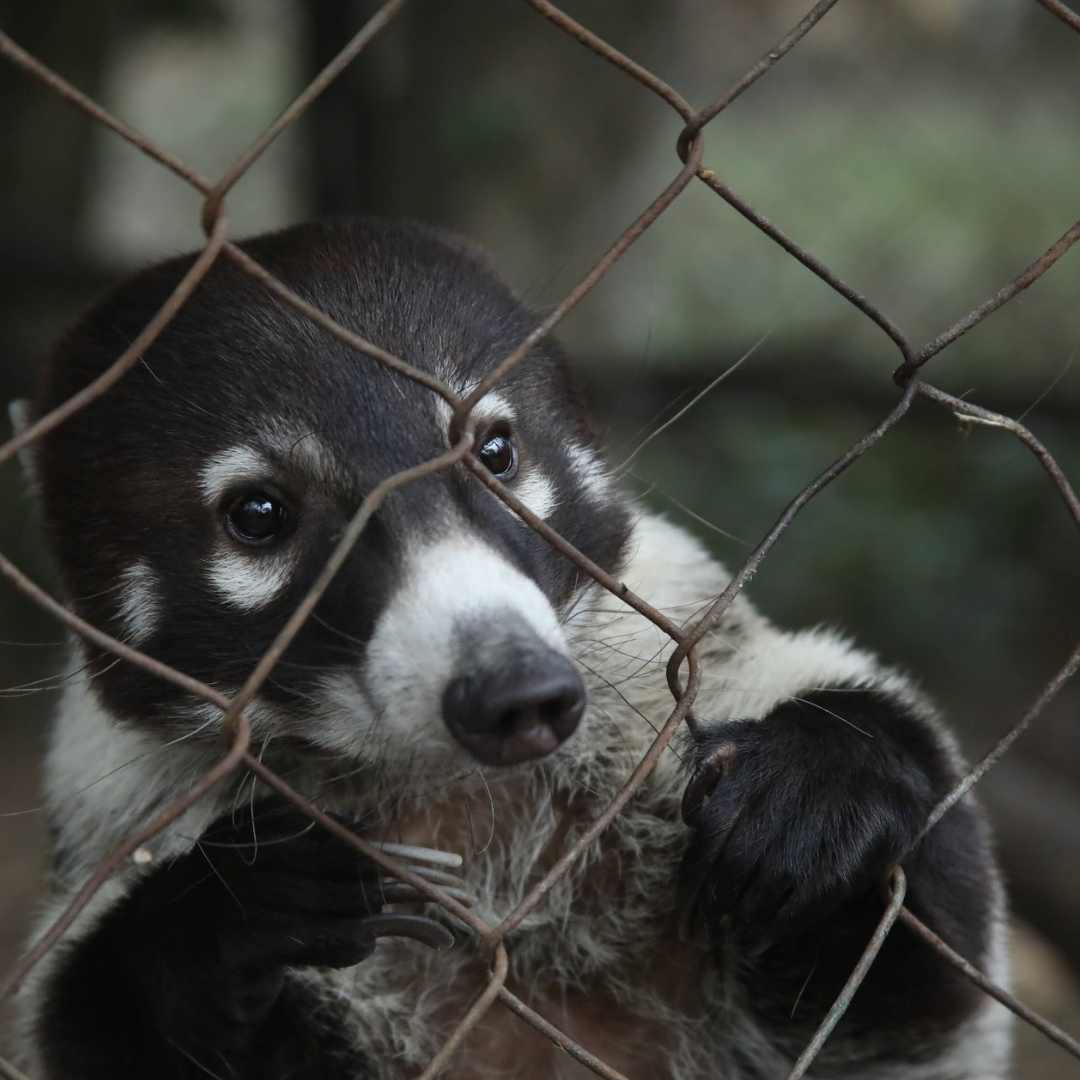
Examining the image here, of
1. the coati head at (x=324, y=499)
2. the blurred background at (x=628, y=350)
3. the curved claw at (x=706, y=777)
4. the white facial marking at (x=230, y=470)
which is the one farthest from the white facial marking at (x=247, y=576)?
the blurred background at (x=628, y=350)

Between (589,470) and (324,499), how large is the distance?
2.37 ft

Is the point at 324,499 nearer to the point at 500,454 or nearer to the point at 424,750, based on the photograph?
the point at 500,454

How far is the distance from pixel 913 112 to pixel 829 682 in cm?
1265

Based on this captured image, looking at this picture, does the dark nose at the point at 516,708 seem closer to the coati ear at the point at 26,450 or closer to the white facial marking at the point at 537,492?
the white facial marking at the point at 537,492

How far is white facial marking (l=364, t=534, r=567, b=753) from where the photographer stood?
2.11 meters

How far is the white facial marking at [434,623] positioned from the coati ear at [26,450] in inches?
42.7

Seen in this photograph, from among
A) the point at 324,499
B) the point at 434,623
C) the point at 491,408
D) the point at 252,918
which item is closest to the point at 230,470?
the point at 324,499

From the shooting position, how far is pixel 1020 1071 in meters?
5.52

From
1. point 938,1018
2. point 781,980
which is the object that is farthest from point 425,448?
point 938,1018

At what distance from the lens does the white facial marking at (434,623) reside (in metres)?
2.11

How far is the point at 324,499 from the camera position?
8.17 ft

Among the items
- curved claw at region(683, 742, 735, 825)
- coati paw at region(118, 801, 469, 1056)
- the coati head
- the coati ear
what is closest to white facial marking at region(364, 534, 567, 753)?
the coati head

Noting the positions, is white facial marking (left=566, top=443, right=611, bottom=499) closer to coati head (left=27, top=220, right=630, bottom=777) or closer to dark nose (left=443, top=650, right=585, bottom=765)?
coati head (left=27, top=220, right=630, bottom=777)

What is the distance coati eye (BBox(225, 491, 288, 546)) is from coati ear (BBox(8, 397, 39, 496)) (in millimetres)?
593
